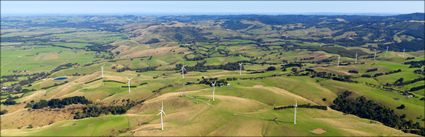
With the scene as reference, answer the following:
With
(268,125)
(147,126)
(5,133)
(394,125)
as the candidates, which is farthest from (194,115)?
(394,125)

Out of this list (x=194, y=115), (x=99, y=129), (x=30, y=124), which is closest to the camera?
(x=99, y=129)

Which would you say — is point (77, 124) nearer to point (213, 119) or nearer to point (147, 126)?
point (147, 126)

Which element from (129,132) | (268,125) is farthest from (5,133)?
(268,125)

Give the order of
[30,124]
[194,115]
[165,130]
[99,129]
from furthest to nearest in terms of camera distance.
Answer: [30,124] < [194,115] < [99,129] < [165,130]

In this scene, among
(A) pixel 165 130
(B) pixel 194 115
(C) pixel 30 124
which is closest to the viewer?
(A) pixel 165 130

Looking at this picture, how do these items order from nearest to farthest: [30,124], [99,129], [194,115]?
[99,129] < [194,115] < [30,124]

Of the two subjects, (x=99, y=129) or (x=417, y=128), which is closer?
(x=99, y=129)

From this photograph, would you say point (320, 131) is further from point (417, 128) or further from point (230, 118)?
point (417, 128)

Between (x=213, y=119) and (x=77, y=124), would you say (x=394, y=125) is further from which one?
(x=77, y=124)

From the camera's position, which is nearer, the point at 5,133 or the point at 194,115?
the point at 5,133
